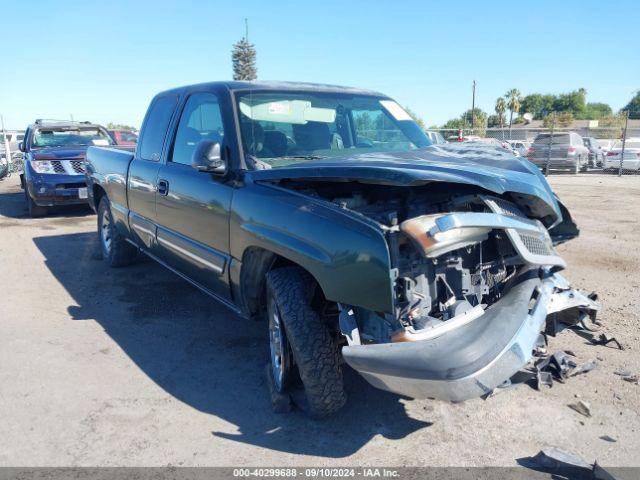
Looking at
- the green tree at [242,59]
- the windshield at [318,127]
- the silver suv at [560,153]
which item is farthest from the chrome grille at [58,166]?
the green tree at [242,59]

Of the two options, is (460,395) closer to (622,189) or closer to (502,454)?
(502,454)

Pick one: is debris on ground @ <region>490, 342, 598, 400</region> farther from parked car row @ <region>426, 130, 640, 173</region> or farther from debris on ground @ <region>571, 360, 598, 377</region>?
parked car row @ <region>426, 130, 640, 173</region>

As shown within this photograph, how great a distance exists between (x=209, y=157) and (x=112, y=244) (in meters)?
3.57

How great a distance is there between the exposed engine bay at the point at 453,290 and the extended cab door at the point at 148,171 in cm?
224

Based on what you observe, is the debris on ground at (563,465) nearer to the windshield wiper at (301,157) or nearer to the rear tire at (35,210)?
the windshield wiper at (301,157)

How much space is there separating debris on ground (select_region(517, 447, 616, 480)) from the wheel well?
1.70 m

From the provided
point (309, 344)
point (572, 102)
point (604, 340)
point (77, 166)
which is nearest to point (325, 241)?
point (309, 344)

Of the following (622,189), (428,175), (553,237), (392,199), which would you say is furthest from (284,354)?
(622,189)

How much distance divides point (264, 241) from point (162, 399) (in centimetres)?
126

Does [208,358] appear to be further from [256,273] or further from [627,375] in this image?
[627,375]

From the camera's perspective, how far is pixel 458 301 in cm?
287

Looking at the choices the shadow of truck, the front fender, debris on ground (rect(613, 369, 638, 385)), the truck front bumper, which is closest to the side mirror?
the front fender

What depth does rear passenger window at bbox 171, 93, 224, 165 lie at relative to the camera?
4202 millimetres

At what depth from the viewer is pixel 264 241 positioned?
330cm
